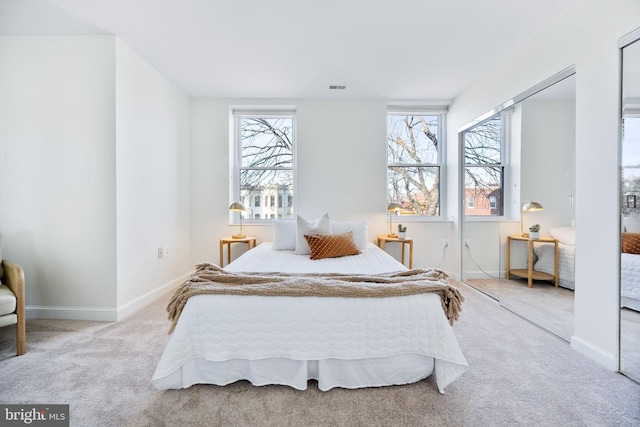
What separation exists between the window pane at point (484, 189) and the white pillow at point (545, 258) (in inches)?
26.8

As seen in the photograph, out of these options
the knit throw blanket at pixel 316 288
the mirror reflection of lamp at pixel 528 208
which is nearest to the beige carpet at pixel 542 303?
the mirror reflection of lamp at pixel 528 208

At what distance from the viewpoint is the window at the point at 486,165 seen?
3.08 meters

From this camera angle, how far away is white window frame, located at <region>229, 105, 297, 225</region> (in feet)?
13.3

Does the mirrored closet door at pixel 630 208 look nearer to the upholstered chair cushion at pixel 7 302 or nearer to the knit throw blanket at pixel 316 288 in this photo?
the knit throw blanket at pixel 316 288

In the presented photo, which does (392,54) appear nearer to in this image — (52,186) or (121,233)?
(121,233)

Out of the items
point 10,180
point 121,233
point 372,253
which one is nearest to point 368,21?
point 372,253

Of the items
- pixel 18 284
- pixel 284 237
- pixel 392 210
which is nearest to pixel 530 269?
pixel 392 210

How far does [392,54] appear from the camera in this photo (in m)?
2.78

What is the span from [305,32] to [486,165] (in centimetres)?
247

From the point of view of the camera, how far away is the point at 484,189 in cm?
343

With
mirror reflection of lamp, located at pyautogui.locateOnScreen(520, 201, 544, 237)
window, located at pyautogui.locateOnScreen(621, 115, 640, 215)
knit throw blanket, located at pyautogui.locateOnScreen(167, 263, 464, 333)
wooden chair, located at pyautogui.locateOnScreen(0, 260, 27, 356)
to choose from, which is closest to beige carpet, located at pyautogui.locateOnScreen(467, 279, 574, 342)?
mirror reflection of lamp, located at pyautogui.locateOnScreen(520, 201, 544, 237)

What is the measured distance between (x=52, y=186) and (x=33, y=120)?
60 cm

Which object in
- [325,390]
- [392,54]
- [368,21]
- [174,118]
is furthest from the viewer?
[174,118]

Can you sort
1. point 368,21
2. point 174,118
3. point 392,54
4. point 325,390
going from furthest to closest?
point 174,118
point 392,54
point 368,21
point 325,390
